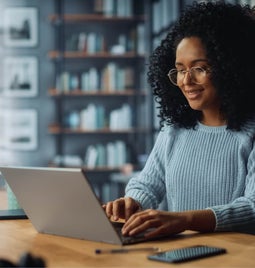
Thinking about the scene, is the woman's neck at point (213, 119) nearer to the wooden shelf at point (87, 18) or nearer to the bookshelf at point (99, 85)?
the bookshelf at point (99, 85)

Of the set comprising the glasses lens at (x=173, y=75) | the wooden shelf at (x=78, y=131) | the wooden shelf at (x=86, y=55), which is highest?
the wooden shelf at (x=86, y=55)

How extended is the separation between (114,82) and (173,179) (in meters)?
4.83

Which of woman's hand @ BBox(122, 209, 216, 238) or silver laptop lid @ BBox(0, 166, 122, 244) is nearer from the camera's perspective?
silver laptop lid @ BBox(0, 166, 122, 244)

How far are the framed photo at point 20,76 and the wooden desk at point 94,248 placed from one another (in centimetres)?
524

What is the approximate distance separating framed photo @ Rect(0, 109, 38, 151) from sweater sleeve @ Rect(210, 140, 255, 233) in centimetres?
526

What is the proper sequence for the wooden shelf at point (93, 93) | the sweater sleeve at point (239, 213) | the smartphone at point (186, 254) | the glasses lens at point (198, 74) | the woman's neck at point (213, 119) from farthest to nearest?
1. the wooden shelf at point (93, 93)
2. the woman's neck at point (213, 119)
3. the glasses lens at point (198, 74)
4. the sweater sleeve at point (239, 213)
5. the smartphone at point (186, 254)

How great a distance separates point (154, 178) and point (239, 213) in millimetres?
434

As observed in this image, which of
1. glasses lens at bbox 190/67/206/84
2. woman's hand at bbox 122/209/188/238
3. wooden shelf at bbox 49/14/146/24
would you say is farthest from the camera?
wooden shelf at bbox 49/14/146/24

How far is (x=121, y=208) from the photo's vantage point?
1712 millimetres

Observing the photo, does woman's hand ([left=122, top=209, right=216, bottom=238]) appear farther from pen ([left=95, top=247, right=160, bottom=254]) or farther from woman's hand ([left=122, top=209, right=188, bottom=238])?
pen ([left=95, top=247, right=160, bottom=254])

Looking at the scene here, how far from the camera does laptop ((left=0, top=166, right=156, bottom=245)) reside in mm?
1305

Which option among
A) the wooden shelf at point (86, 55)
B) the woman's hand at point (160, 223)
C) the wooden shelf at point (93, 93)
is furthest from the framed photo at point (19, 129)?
the woman's hand at point (160, 223)

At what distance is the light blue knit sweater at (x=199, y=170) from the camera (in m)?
1.84

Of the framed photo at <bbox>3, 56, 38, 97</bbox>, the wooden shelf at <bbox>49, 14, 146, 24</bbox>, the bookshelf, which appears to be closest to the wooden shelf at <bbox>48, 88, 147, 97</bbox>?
the bookshelf
